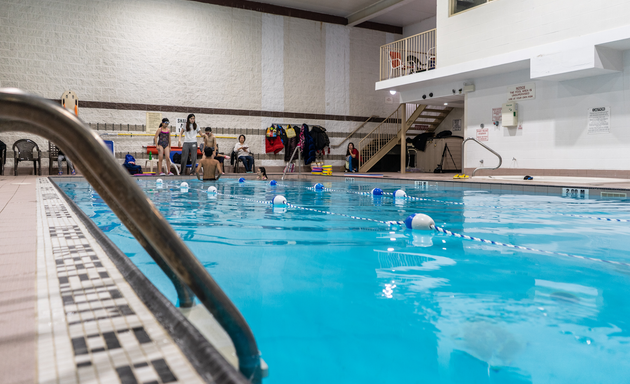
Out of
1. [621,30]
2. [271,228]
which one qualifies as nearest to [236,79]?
[621,30]

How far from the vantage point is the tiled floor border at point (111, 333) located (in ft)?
3.14

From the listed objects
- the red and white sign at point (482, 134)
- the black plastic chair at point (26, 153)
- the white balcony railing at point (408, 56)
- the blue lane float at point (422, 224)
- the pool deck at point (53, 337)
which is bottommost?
the blue lane float at point (422, 224)

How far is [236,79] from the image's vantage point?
16.5 meters

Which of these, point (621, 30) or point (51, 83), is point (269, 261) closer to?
point (621, 30)

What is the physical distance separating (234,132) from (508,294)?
1505cm

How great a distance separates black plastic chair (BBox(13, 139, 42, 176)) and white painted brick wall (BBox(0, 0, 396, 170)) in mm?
670

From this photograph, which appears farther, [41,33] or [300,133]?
[300,133]

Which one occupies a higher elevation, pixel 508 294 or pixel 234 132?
pixel 234 132

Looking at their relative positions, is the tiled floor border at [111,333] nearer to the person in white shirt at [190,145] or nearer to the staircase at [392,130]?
the person in white shirt at [190,145]

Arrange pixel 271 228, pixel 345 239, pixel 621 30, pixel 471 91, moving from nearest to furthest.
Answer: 1. pixel 345 239
2. pixel 271 228
3. pixel 621 30
4. pixel 471 91

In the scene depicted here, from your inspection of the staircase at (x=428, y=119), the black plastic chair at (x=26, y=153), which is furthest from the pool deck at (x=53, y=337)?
the staircase at (x=428, y=119)

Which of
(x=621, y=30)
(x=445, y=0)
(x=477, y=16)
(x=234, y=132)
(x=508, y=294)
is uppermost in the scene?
(x=445, y=0)

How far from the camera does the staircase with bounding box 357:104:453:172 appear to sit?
58.0 ft

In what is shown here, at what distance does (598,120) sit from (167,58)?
12.7 m
